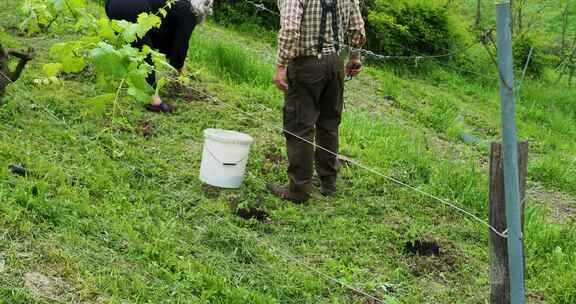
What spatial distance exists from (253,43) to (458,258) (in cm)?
632

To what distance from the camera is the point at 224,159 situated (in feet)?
15.8

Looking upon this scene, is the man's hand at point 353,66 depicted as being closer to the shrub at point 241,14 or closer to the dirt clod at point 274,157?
the dirt clod at point 274,157

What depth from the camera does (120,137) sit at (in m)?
5.30

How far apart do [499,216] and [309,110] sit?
6.55 ft

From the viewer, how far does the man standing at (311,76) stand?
4.48 m

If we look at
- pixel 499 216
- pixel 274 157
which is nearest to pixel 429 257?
pixel 499 216

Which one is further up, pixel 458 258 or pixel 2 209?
pixel 2 209

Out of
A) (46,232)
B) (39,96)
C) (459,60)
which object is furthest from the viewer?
(459,60)

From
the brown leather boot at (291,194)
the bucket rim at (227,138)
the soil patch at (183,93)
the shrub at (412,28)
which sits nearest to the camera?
the bucket rim at (227,138)

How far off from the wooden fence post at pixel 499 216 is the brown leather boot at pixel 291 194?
2.04m

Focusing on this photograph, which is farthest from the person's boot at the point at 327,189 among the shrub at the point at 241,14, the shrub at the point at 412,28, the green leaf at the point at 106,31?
the shrub at the point at 241,14

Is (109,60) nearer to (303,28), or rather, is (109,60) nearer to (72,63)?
(72,63)

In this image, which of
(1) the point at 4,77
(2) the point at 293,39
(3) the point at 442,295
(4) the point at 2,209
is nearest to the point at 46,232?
(4) the point at 2,209

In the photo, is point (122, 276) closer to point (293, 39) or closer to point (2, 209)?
point (2, 209)
